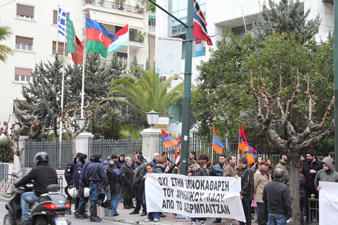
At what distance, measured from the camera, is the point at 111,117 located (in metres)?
36.4

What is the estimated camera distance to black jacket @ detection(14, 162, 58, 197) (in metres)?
9.48

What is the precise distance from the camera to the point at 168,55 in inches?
545

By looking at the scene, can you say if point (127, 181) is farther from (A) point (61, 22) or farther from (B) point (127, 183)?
(A) point (61, 22)

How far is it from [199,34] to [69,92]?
76.7 ft

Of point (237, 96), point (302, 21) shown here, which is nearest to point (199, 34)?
point (237, 96)

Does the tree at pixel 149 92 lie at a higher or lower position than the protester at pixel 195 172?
higher

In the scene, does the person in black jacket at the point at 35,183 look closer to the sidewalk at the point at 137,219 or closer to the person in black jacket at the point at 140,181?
the sidewalk at the point at 137,219

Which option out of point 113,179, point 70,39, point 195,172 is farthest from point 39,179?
point 70,39

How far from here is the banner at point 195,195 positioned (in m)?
12.2

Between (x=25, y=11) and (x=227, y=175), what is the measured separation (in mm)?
35397

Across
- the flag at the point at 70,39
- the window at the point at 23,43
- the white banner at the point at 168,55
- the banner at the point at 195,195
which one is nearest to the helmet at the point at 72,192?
the banner at the point at 195,195

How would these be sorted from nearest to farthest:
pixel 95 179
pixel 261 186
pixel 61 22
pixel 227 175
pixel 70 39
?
pixel 261 186
pixel 227 175
pixel 95 179
pixel 70 39
pixel 61 22

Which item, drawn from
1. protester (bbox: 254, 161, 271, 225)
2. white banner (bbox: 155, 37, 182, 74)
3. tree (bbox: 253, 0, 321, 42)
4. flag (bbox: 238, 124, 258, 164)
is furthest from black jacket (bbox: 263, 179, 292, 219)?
tree (bbox: 253, 0, 321, 42)

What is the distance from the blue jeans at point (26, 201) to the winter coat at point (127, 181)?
21.4ft
